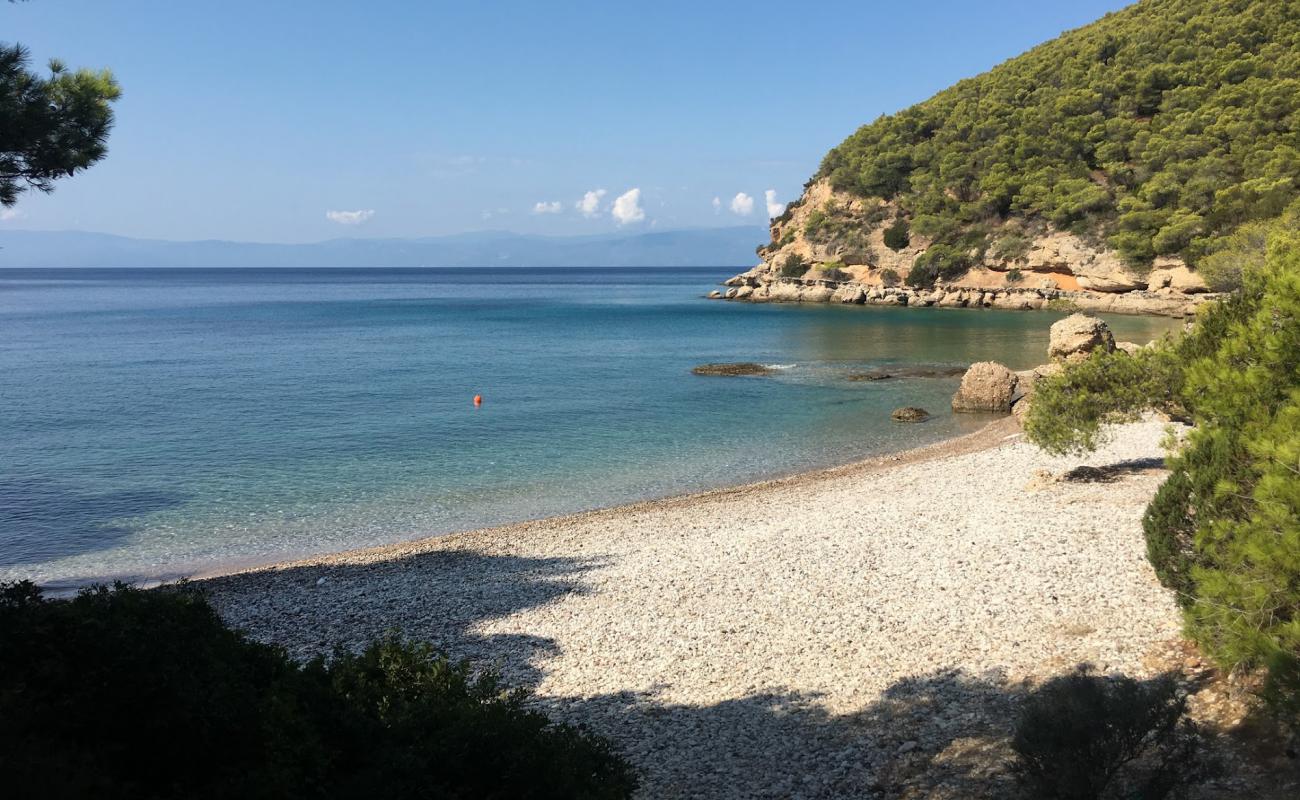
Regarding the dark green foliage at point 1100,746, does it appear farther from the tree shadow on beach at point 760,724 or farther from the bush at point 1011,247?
the bush at point 1011,247

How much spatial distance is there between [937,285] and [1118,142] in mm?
19240

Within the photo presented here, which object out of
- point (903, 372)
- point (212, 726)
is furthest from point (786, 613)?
point (903, 372)

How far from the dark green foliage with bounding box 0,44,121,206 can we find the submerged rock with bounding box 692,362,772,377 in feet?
108

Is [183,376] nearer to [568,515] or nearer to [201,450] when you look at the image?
[201,450]

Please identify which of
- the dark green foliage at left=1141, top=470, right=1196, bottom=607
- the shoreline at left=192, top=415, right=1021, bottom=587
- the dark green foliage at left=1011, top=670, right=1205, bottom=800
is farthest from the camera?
the shoreline at left=192, top=415, right=1021, bottom=587

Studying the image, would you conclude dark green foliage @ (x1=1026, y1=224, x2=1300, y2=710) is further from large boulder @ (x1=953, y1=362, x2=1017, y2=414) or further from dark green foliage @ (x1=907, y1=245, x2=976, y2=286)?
dark green foliage @ (x1=907, y1=245, x2=976, y2=286)

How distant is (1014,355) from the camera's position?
44438 millimetres

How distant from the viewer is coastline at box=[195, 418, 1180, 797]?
7.76 meters

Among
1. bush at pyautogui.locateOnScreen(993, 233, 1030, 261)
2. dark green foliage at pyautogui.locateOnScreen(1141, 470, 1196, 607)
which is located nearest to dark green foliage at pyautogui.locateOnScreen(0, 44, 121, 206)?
dark green foliage at pyautogui.locateOnScreen(1141, 470, 1196, 607)

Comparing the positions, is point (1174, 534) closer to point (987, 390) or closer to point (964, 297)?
point (987, 390)

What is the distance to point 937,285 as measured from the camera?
83062mm

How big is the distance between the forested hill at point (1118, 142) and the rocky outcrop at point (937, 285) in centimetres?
131

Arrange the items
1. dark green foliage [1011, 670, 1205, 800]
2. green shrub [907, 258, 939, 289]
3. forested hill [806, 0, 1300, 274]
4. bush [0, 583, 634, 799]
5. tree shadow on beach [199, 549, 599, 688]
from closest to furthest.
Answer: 1. bush [0, 583, 634, 799]
2. dark green foliage [1011, 670, 1205, 800]
3. tree shadow on beach [199, 549, 599, 688]
4. forested hill [806, 0, 1300, 274]
5. green shrub [907, 258, 939, 289]

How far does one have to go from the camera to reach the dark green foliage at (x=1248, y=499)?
6016 mm
